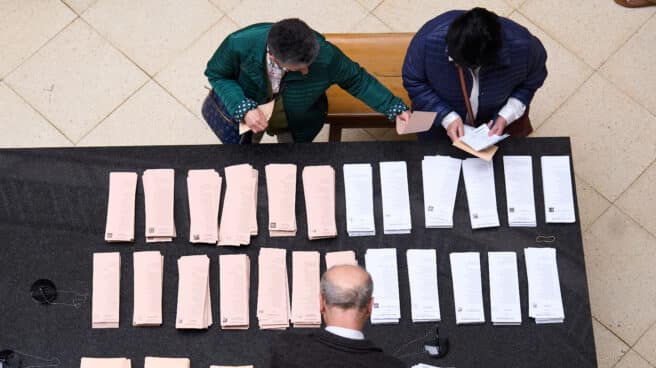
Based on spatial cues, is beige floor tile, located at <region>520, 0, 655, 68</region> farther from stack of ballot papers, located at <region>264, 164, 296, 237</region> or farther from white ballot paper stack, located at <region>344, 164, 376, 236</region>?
stack of ballot papers, located at <region>264, 164, 296, 237</region>

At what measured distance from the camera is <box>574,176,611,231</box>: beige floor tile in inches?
163

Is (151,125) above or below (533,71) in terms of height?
above

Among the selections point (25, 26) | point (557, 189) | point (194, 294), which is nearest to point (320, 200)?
point (194, 294)

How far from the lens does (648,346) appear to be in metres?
3.89

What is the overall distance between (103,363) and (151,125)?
6.15 ft

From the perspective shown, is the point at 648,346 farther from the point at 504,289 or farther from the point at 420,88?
the point at 420,88

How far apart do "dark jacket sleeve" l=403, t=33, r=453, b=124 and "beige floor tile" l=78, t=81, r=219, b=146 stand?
5.06 feet

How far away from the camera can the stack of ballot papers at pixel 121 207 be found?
296 cm

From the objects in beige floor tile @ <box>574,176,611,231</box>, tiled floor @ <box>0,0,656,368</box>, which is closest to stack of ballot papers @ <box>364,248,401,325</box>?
tiled floor @ <box>0,0,656,368</box>

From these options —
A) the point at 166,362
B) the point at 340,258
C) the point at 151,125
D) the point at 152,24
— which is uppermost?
the point at 152,24

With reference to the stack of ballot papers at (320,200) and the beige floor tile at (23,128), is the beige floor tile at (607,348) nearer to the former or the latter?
the stack of ballot papers at (320,200)

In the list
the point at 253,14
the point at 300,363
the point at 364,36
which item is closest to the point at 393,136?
the point at 364,36

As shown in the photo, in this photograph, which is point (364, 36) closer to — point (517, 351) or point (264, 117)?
point (264, 117)

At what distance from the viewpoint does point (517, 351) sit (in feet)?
9.21
